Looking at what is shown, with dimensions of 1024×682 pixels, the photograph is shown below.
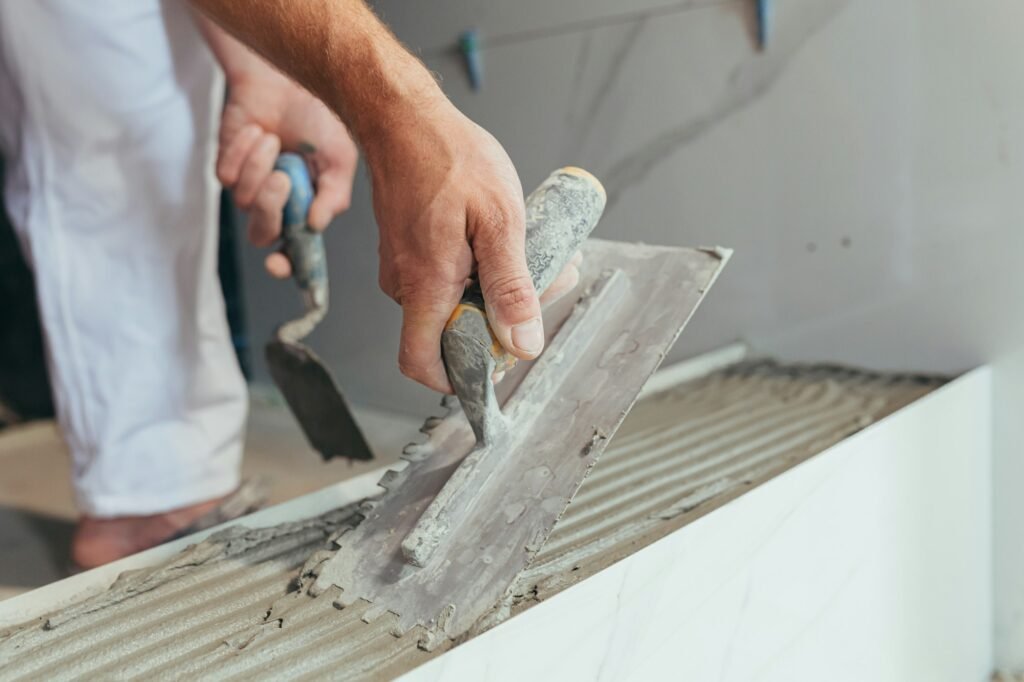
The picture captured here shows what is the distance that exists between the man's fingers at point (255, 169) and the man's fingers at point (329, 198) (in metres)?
0.07

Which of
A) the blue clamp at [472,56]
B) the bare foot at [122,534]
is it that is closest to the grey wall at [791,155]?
the blue clamp at [472,56]

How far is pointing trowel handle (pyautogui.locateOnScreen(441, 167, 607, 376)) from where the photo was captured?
25.6 inches

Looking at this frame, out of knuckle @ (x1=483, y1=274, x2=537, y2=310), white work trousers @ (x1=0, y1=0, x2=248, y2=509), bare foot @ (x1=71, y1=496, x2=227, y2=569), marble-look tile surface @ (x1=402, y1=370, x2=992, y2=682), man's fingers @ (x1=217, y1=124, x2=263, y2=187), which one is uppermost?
knuckle @ (x1=483, y1=274, x2=537, y2=310)

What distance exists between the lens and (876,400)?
3.58 ft

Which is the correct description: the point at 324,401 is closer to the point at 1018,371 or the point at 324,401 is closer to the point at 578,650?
the point at 578,650

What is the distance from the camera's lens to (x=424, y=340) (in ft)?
2.20

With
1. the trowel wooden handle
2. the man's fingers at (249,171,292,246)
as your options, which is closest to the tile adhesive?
the trowel wooden handle

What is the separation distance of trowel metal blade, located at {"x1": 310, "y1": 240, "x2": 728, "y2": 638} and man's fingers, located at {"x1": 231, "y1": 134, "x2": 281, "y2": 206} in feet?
1.57

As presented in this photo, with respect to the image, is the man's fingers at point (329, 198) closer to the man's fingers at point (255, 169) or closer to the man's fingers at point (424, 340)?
the man's fingers at point (255, 169)

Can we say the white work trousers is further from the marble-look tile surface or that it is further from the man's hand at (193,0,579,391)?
the marble-look tile surface

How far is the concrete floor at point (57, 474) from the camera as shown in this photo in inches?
47.3

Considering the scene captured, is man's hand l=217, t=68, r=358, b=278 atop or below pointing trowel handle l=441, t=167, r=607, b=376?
below

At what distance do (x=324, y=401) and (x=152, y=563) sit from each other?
0.35 metres

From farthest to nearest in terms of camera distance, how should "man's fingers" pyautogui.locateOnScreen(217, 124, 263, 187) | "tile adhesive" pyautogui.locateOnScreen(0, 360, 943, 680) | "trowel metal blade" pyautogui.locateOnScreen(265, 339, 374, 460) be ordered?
1. "man's fingers" pyautogui.locateOnScreen(217, 124, 263, 187)
2. "trowel metal blade" pyautogui.locateOnScreen(265, 339, 374, 460)
3. "tile adhesive" pyautogui.locateOnScreen(0, 360, 943, 680)
